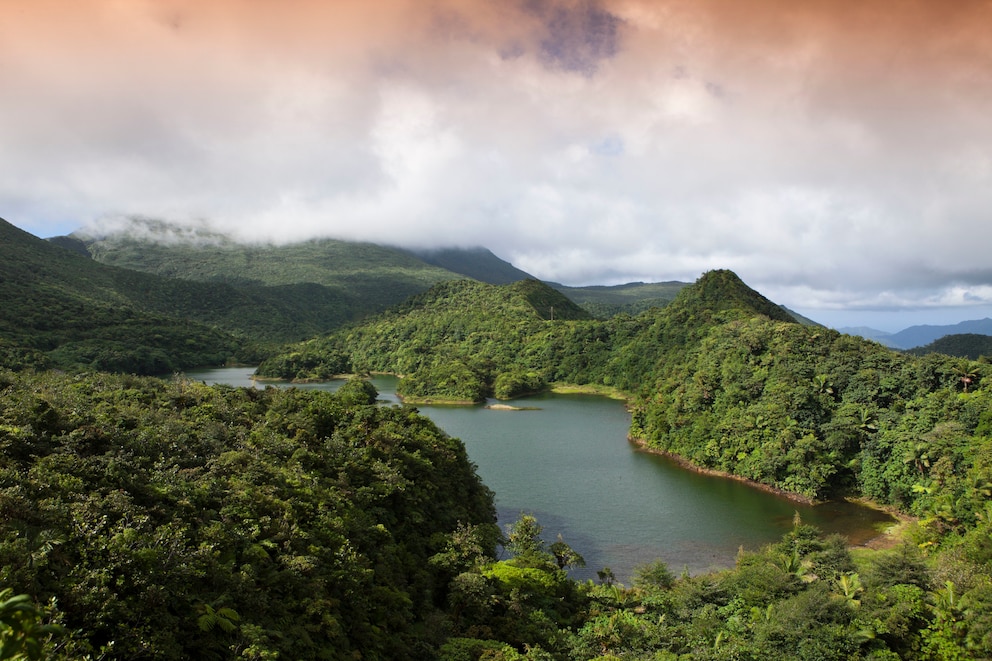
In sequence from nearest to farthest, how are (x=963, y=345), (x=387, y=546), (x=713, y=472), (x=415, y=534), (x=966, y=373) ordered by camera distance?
(x=387, y=546) → (x=415, y=534) → (x=966, y=373) → (x=713, y=472) → (x=963, y=345)

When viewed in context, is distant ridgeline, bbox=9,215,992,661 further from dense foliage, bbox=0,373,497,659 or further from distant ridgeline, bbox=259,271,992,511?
distant ridgeline, bbox=259,271,992,511

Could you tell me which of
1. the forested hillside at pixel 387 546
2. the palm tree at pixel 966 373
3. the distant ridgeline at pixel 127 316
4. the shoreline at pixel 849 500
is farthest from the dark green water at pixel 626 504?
the distant ridgeline at pixel 127 316

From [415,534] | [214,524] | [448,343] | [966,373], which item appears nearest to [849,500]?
[966,373]

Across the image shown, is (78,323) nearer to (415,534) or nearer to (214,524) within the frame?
(415,534)

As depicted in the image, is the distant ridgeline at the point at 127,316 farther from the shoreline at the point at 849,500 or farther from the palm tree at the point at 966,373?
the palm tree at the point at 966,373

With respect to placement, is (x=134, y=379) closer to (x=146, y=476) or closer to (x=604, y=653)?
(x=146, y=476)

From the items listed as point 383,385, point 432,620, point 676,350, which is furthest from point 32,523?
point 383,385

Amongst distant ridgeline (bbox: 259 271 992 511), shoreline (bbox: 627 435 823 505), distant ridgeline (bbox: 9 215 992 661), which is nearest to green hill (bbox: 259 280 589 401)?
distant ridgeline (bbox: 259 271 992 511)
